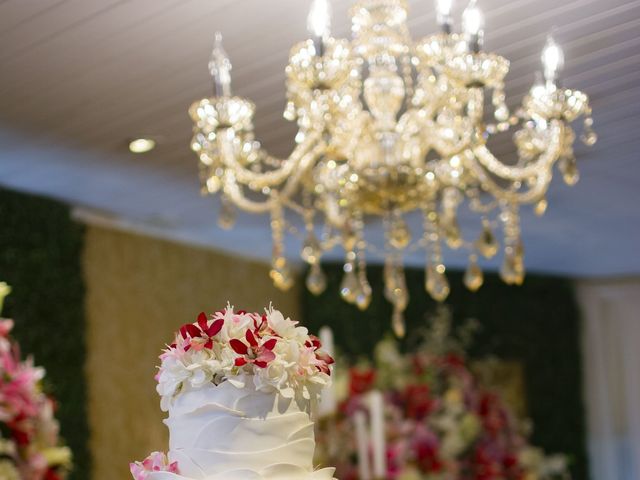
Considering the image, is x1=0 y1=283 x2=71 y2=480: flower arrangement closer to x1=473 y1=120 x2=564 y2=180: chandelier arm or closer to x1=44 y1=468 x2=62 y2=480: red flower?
x1=44 y1=468 x2=62 y2=480: red flower

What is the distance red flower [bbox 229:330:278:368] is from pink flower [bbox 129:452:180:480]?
22 cm

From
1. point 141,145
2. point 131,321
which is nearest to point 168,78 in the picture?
point 141,145

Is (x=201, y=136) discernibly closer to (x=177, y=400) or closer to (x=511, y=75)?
(x=511, y=75)

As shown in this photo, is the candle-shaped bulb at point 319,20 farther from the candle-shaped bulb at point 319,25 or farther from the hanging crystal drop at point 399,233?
the hanging crystal drop at point 399,233

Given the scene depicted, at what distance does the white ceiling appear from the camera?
9.45 ft

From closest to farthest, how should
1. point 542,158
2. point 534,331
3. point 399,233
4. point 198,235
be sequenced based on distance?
point 542,158 → point 399,233 → point 198,235 → point 534,331

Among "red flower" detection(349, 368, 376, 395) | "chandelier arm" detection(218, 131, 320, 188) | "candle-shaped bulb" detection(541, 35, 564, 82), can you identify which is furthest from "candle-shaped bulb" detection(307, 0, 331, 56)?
"red flower" detection(349, 368, 376, 395)

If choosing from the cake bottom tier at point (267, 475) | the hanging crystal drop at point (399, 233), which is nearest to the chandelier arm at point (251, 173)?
the hanging crystal drop at point (399, 233)

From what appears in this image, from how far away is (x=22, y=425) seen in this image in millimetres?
2934

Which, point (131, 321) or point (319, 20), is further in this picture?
point (131, 321)

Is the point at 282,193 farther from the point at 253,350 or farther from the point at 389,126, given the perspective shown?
the point at 253,350

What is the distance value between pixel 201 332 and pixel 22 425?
136cm

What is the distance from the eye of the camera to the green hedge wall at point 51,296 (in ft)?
16.0

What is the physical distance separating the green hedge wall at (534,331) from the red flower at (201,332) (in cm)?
561
